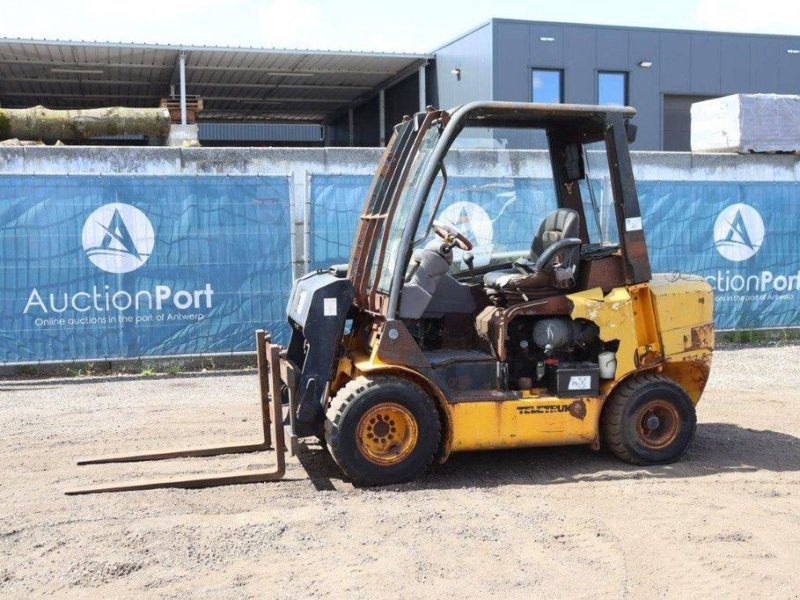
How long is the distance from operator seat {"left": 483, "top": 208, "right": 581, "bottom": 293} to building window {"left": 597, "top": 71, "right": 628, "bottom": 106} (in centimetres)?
2046

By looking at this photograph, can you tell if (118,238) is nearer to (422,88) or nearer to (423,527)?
(423,527)

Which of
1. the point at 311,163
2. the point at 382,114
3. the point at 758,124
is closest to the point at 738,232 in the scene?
the point at 758,124

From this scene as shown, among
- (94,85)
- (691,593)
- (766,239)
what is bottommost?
(691,593)

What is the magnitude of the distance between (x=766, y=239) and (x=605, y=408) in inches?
296

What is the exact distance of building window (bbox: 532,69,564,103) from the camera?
82.9 feet

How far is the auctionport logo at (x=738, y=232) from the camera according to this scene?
12.8 m

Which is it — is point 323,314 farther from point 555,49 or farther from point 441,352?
point 555,49

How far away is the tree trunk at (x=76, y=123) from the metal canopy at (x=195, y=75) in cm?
718

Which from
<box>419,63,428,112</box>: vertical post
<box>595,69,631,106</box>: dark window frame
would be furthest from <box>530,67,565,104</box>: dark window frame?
<box>419,63,428,112</box>: vertical post

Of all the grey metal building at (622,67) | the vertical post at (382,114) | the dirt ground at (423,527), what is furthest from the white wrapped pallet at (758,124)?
the vertical post at (382,114)

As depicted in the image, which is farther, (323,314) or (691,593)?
(323,314)

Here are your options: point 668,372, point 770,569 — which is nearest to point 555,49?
point 668,372

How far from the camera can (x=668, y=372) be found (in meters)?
7.14

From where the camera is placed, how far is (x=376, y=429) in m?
6.13
